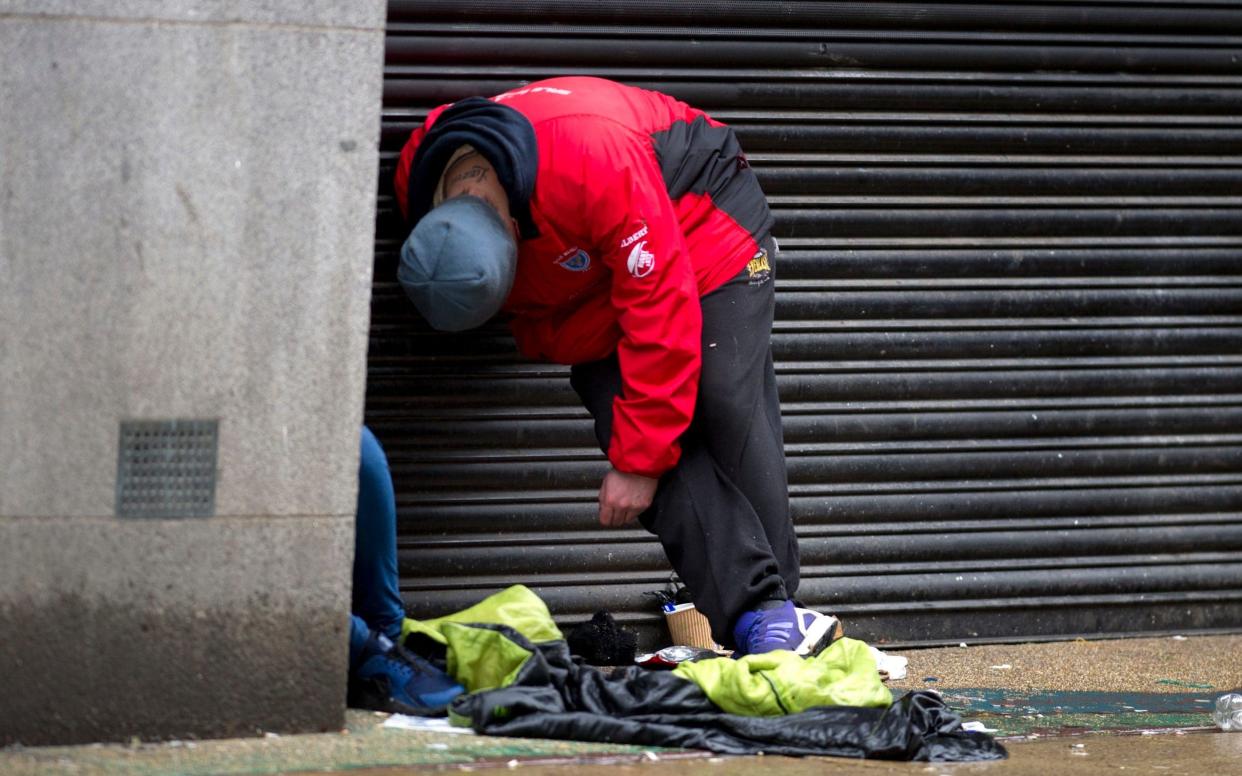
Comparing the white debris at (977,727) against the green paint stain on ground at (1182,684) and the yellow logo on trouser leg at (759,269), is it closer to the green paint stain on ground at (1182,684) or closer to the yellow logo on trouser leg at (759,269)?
A: the green paint stain on ground at (1182,684)

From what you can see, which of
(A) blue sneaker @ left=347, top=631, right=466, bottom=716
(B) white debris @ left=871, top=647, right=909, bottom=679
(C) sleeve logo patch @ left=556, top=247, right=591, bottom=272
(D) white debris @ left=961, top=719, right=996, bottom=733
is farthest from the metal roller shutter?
(D) white debris @ left=961, top=719, right=996, bottom=733

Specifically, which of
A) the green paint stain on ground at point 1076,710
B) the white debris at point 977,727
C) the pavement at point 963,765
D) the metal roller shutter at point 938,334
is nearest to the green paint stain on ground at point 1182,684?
the pavement at point 963,765

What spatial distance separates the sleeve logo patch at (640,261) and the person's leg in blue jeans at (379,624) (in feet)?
2.62

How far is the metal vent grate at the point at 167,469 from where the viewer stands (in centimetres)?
305

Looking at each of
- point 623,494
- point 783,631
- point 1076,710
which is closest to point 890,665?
point 1076,710

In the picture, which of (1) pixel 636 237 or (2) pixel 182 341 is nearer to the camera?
(2) pixel 182 341

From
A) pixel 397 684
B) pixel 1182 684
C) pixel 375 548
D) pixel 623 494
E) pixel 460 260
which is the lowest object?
pixel 1182 684

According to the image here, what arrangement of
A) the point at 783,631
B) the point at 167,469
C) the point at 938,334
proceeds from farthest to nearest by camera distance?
1. the point at 938,334
2. the point at 783,631
3. the point at 167,469

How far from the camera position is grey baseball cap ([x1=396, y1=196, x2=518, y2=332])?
3559 millimetres

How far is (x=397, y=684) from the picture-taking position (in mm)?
3535

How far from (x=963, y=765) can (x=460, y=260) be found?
5.57ft

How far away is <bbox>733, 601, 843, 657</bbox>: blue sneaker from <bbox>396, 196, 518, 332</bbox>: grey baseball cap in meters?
1.13

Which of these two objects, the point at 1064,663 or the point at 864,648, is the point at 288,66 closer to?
the point at 864,648

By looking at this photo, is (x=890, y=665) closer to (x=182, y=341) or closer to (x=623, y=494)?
(x=623, y=494)
